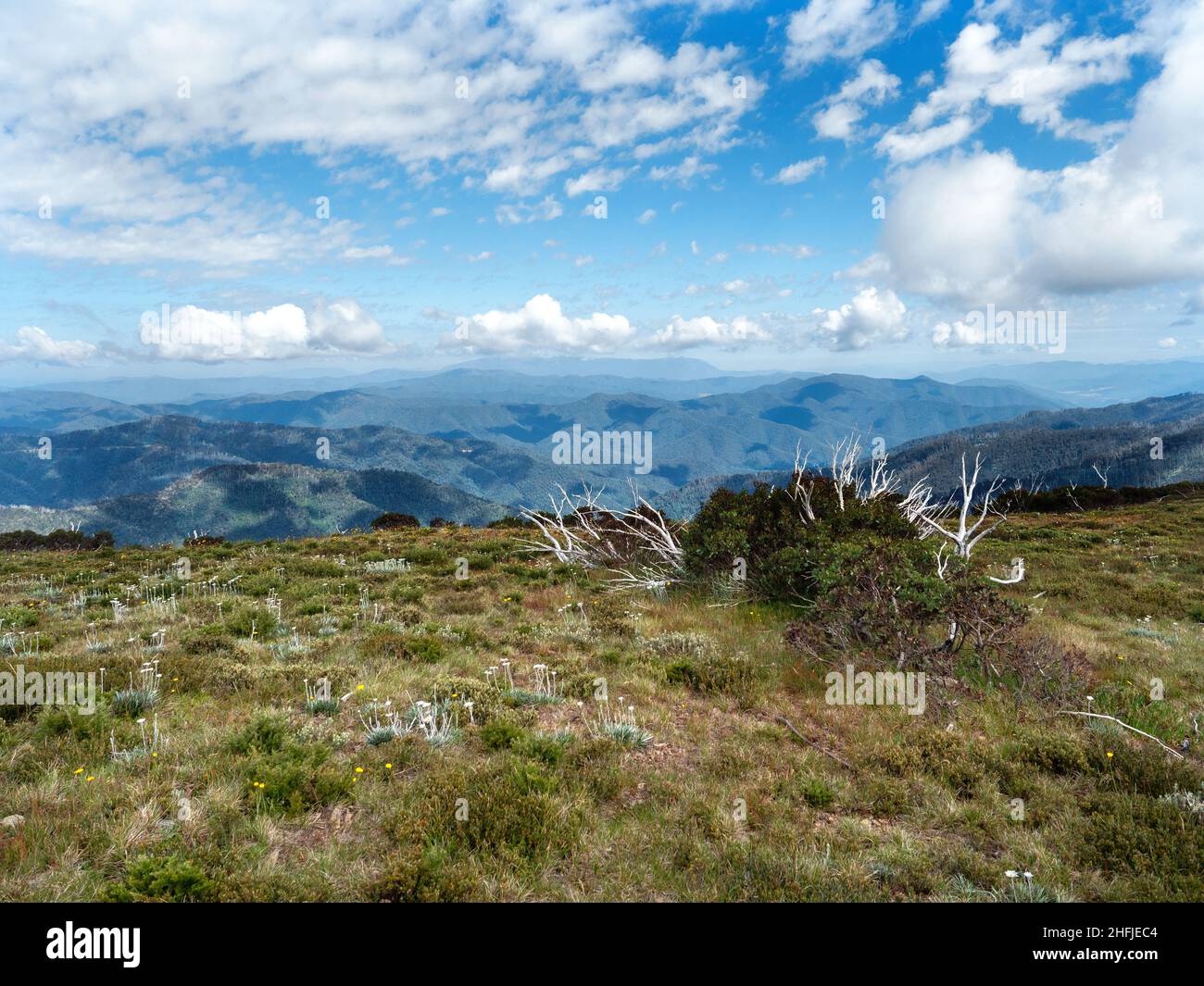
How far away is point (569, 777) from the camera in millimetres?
5746

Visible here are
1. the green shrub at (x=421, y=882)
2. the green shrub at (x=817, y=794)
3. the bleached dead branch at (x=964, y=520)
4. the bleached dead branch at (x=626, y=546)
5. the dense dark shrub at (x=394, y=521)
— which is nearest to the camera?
the green shrub at (x=421, y=882)

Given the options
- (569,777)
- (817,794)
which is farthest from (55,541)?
(817,794)

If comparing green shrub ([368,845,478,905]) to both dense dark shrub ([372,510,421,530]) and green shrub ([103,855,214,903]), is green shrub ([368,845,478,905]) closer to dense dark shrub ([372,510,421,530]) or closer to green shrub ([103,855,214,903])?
green shrub ([103,855,214,903])

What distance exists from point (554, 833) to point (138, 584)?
625 inches

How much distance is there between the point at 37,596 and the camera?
567 inches

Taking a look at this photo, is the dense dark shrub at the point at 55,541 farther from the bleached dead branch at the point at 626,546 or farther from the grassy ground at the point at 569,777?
the bleached dead branch at the point at 626,546

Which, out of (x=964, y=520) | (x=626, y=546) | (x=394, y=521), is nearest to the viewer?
(x=964, y=520)

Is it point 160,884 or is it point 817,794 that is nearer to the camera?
point 160,884

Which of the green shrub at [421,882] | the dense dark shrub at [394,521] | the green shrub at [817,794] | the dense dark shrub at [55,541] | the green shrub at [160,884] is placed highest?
the green shrub at [160,884]

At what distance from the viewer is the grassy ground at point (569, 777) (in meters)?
4.30

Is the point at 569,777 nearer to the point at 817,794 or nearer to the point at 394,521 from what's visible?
the point at 817,794

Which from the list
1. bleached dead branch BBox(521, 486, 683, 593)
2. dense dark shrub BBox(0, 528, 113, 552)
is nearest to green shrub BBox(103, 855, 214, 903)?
bleached dead branch BBox(521, 486, 683, 593)

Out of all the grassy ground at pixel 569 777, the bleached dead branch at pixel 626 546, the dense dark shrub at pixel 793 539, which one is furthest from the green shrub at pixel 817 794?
the bleached dead branch at pixel 626 546

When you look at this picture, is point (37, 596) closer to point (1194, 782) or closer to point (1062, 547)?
point (1194, 782)
